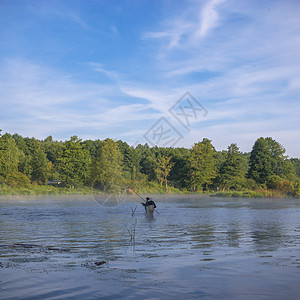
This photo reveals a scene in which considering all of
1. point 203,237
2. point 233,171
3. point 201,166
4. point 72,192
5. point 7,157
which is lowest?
point 203,237

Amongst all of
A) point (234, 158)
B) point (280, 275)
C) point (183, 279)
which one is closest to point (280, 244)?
point (280, 275)

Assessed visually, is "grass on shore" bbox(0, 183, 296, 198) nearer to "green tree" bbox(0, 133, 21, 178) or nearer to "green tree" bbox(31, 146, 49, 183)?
"green tree" bbox(0, 133, 21, 178)

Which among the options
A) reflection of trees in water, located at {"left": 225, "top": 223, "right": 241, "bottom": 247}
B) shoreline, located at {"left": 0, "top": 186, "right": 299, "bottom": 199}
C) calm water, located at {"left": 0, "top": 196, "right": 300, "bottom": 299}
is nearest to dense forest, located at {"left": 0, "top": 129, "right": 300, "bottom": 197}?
shoreline, located at {"left": 0, "top": 186, "right": 299, "bottom": 199}

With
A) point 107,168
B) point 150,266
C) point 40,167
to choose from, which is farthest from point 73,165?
point 150,266

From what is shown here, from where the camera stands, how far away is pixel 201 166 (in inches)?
3332

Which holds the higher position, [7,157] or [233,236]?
[7,157]

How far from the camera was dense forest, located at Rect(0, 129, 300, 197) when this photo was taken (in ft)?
243

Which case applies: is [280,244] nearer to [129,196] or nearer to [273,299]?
[273,299]

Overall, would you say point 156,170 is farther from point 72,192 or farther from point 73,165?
point 72,192

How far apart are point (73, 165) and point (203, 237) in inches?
2501

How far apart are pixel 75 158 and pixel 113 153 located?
8.63 metres

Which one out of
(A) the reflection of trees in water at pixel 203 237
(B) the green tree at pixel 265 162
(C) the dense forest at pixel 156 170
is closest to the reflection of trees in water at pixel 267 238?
(A) the reflection of trees in water at pixel 203 237

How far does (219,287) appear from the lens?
26.3 feet

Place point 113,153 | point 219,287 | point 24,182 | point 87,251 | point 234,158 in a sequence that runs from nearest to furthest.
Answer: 1. point 219,287
2. point 87,251
3. point 24,182
4. point 113,153
5. point 234,158
